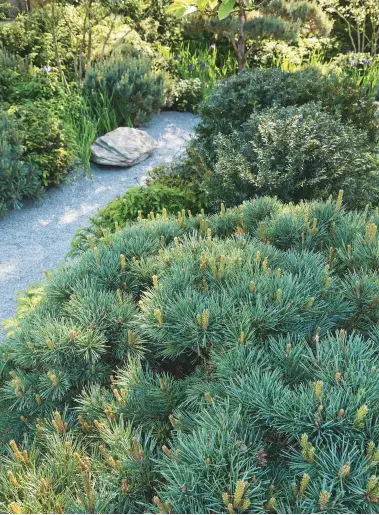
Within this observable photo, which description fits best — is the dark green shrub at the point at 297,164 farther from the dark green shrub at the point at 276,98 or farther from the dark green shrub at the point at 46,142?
the dark green shrub at the point at 46,142

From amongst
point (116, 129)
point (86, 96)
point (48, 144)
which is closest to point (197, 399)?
point (48, 144)

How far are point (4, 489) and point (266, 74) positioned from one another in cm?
360

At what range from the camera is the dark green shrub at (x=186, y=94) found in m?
6.38

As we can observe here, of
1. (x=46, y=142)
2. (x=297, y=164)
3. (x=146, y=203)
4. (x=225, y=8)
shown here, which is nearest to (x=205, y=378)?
(x=225, y=8)

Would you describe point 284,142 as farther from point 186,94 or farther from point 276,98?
point 186,94

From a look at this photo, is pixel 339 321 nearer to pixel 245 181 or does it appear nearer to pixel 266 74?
pixel 245 181

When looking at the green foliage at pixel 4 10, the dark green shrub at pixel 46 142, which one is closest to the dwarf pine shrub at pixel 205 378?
the dark green shrub at pixel 46 142

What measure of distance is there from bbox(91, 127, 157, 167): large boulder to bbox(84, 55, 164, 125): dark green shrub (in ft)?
1.65

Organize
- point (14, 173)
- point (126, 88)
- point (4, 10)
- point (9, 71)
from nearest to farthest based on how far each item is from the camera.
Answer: point (14, 173) → point (9, 71) → point (126, 88) → point (4, 10)

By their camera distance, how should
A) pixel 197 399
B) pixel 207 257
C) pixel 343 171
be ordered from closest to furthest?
pixel 197 399 → pixel 207 257 → pixel 343 171

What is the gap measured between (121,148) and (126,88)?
3.10ft

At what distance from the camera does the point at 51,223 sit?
426 cm

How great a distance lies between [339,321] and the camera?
1498 millimetres

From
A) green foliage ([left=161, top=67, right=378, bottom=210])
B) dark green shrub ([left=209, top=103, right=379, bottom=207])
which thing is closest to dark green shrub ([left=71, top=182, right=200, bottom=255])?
green foliage ([left=161, top=67, right=378, bottom=210])
